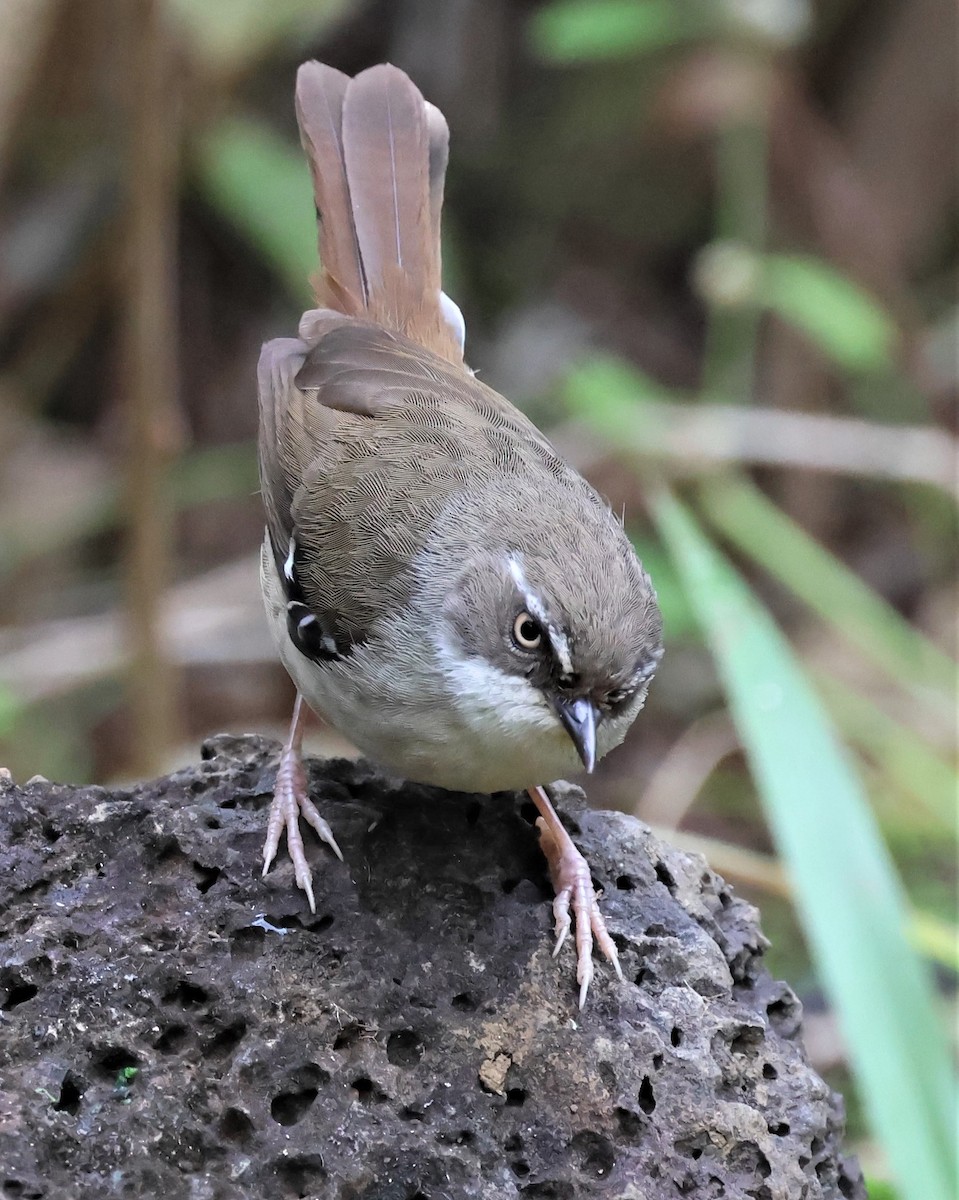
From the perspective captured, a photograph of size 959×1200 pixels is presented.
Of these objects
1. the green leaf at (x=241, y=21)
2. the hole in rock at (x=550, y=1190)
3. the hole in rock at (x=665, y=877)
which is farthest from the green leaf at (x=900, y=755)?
the green leaf at (x=241, y=21)

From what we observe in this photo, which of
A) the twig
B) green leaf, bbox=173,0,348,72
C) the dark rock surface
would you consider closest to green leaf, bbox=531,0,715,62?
green leaf, bbox=173,0,348,72

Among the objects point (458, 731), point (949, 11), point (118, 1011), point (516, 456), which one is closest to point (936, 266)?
point (949, 11)

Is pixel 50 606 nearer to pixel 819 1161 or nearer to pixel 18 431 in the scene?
pixel 18 431

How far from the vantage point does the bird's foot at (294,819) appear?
252 cm

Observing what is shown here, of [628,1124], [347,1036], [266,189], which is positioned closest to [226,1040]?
[347,1036]

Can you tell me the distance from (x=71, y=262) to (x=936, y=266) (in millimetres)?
5583

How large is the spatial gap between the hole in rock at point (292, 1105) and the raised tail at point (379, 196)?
199 centimetres

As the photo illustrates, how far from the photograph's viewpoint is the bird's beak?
2.50m

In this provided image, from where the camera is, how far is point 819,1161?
2.47 metres

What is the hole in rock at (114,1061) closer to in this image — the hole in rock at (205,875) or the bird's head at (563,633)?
the hole in rock at (205,875)

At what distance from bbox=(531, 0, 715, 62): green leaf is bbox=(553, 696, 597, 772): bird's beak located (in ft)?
13.7

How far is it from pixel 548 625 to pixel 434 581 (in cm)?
33

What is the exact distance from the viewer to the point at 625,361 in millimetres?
8828

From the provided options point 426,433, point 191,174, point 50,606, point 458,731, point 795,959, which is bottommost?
point 50,606
